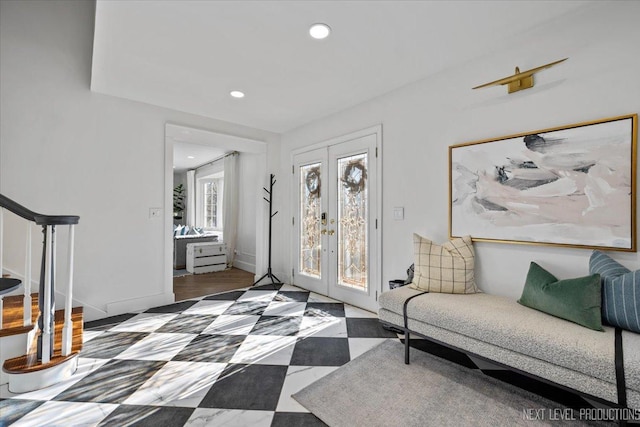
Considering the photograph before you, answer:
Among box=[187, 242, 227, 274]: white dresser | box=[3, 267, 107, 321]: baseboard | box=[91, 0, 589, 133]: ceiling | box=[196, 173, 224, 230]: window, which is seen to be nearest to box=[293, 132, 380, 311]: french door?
box=[91, 0, 589, 133]: ceiling

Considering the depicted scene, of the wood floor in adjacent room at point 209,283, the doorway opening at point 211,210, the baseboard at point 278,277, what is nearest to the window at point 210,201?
the doorway opening at point 211,210

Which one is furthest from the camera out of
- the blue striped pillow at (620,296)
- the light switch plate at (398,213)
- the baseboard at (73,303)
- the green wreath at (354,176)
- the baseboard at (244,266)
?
the baseboard at (244,266)

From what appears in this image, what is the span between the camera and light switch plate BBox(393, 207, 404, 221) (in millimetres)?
2900

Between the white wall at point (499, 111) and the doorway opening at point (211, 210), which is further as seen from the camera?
the doorway opening at point (211, 210)

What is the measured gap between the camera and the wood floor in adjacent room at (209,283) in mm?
4019

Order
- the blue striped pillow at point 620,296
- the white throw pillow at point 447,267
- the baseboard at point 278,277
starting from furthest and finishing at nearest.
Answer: the baseboard at point 278,277, the white throw pillow at point 447,267, the blue striped pillow at point 620,296

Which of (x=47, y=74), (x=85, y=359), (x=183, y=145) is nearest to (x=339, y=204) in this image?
(x=85, y=359)

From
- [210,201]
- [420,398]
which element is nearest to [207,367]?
[420,398]

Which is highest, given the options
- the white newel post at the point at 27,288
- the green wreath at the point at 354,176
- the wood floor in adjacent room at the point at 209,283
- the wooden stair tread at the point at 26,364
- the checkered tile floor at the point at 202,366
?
the green wreath at the point at 354,176

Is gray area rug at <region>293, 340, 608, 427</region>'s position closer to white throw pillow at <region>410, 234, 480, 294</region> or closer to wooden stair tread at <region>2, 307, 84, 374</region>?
white throw pillow at <region>410, 234, 480, 294</region>

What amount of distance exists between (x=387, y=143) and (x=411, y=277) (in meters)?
1.44

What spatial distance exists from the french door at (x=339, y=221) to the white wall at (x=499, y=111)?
0.22 metres

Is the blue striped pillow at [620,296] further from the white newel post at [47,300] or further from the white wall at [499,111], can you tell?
the white newel post at [47,300]

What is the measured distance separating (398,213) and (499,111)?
124 centimetres
